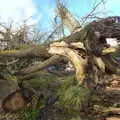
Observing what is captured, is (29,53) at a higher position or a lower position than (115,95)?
higher

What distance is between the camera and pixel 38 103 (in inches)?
372

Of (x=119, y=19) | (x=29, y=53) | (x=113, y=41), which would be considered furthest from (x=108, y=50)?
(x=29, y=53)

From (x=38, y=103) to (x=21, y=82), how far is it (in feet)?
3.04

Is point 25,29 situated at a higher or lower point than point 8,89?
higher

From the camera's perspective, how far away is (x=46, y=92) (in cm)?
938

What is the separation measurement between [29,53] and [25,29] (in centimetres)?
348

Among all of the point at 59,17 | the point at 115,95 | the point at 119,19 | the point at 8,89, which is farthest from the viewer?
the point at 59,17

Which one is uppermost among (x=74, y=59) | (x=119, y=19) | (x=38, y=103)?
(x=119, y=19)

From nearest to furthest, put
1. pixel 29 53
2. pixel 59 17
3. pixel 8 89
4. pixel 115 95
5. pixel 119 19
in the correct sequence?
pixel 119 19
pixel 115 95
pixel 29 53
pixel 8 89
pixel 59 17

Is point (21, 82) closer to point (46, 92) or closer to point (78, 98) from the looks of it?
point (46, 92)

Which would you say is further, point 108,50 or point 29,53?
point 29,53

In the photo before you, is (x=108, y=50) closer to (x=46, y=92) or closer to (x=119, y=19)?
(x=119, y=19)

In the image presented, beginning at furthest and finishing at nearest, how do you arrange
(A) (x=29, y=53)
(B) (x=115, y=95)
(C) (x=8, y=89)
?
(C) (x=8, y=89) < (A) (x=29, y=53) < (B) (x=115, y=95)

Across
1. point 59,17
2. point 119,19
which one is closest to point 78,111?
point 119,19
